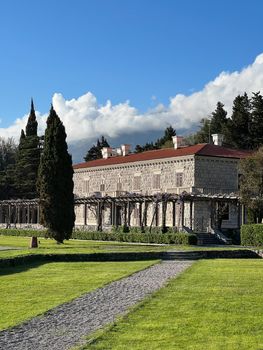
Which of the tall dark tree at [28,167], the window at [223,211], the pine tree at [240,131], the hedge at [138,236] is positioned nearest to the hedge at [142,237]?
the hedge at [138,236]

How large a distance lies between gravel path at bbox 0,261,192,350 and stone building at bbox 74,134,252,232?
29.4 metres

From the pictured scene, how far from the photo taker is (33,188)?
76.6 metres

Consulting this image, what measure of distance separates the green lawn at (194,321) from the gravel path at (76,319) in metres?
0.44

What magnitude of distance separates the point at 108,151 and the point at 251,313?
56316 millimetres

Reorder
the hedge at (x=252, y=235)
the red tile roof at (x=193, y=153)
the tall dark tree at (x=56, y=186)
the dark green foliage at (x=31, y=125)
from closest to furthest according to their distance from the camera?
the tall dark tree at (x=56, y=186) → the hedge at (x=252, y=235) → the red tile roof at (x=193, y=153) → the dark green foliage at (x=31, y=125)

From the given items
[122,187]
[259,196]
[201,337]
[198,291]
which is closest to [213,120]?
[122,187]

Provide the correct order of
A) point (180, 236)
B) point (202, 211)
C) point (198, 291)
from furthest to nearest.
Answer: point (202, 211) < point (180, 236) < point (198, 291)

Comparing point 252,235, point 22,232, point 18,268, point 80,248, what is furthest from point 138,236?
point 18,268

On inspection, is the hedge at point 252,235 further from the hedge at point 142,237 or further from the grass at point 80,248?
the hedge at point 142,237

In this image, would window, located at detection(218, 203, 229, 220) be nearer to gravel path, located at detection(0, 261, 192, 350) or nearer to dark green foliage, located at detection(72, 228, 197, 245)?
dark green foliage, located at detection(72, 228, 197, 245)

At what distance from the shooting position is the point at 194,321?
10.9m

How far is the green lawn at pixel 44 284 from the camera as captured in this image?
12.5 meters

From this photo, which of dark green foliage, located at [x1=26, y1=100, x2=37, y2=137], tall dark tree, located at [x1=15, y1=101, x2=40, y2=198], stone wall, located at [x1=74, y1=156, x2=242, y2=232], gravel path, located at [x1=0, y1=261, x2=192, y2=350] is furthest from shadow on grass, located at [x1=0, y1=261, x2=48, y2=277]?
dark green foliage, located at [x1=26, y1=100, x2=37, y2=137]

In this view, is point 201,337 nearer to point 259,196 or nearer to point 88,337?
point 88,337
